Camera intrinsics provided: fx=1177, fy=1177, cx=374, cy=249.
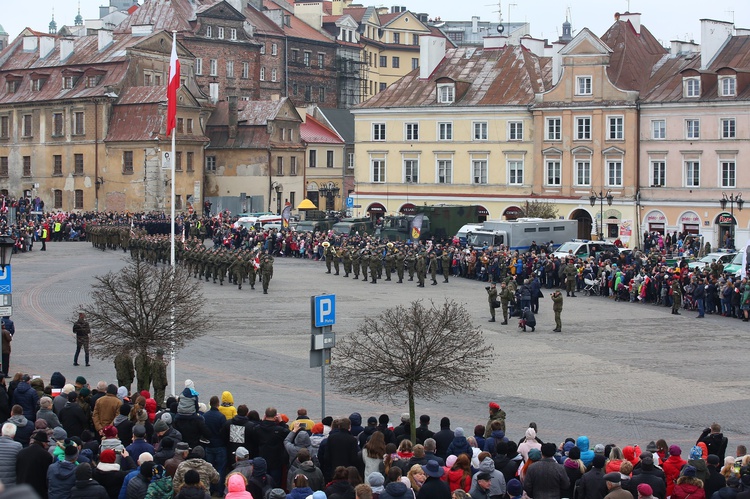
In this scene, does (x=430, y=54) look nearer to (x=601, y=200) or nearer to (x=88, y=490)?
(x=601, y=200)

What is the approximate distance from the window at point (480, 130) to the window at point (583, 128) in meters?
6.19

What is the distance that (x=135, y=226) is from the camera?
62.5m

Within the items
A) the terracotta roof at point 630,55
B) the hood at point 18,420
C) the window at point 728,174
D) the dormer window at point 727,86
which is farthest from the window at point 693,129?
the hood at point 18,420

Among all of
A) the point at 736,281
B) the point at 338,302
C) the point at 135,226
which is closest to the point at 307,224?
the point at 135,226

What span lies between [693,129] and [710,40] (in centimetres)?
497

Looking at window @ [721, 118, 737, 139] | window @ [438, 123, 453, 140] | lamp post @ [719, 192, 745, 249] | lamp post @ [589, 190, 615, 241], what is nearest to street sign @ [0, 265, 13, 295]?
lamp post @ [589, 190, 615, 241]

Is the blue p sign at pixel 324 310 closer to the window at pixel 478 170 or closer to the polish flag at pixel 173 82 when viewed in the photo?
the polish flag at pixel 173 82

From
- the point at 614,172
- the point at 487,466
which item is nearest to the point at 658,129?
the point at 614,172

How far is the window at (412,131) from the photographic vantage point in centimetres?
7312

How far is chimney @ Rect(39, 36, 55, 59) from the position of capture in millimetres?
84469

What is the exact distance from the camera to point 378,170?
2943 inches

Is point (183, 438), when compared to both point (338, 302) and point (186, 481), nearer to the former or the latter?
point (186, 481)

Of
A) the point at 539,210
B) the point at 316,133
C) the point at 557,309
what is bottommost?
the point at 557,309

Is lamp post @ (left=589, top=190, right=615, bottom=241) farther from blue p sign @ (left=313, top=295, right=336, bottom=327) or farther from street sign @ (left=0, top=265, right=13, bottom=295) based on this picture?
blue p sign @ (left=313, top=295, right=336, bottom=327)
